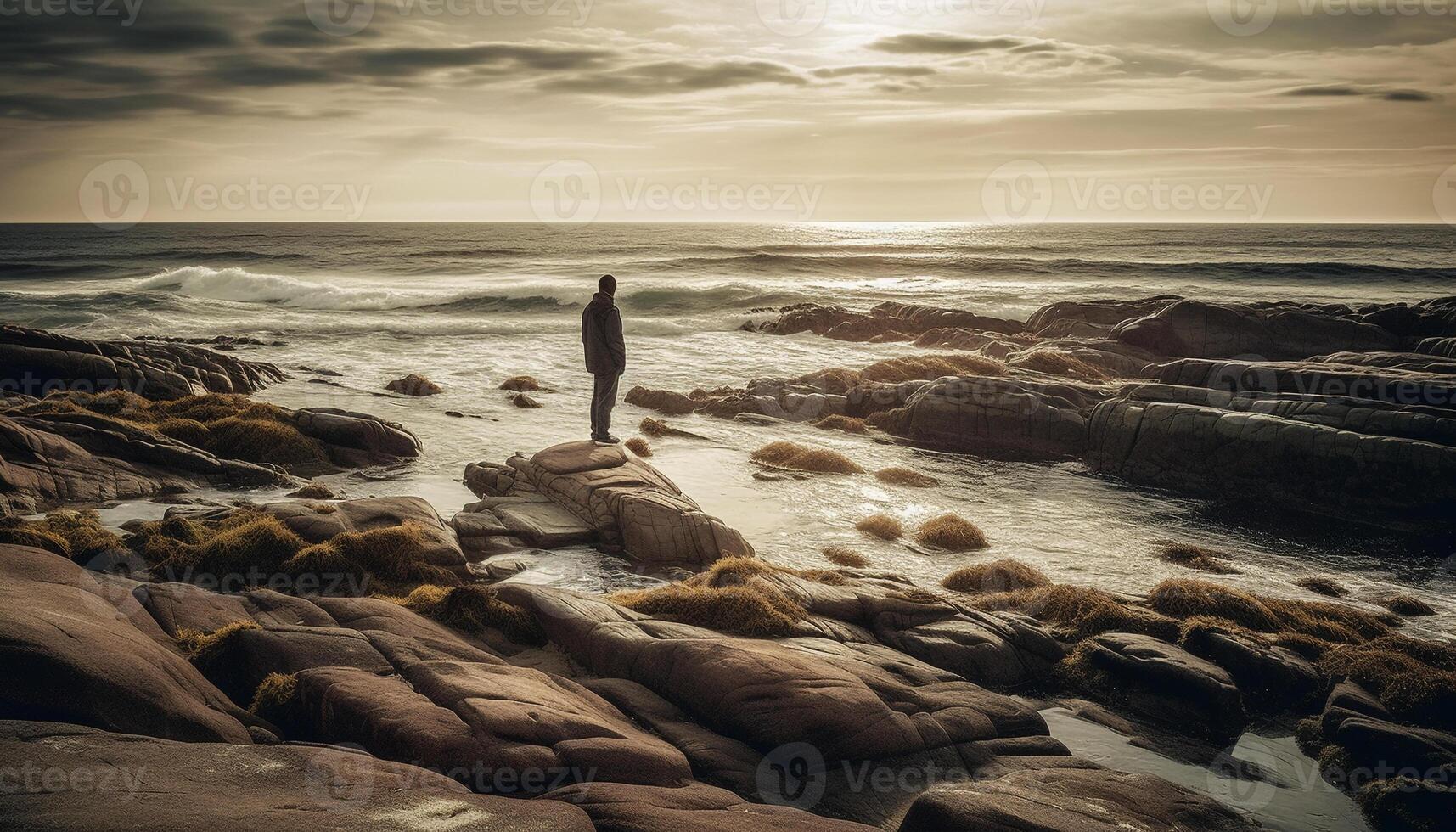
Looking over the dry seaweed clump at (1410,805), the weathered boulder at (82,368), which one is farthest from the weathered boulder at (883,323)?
the dry seaweed clump at (1410,805)

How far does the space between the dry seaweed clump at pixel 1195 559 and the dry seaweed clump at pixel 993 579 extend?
12.1 feet

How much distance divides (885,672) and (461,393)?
25.0 m

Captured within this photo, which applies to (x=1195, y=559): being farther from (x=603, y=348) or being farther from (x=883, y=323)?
(x=883, y=323)

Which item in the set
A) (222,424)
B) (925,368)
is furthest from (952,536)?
(925,368)

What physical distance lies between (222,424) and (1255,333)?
4046cm

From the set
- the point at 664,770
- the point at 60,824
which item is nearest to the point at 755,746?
the point at 664,770

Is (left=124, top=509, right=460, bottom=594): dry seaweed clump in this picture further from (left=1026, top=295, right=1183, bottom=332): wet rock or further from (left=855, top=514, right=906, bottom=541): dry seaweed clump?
(left=1026, top=295, right=1183, bottom=332): wet rock

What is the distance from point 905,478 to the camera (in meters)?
22.4

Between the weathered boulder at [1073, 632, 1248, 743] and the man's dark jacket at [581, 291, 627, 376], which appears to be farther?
the man's dark jacket at [581, 291, 627, 376]

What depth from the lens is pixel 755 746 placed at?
8.50 metres

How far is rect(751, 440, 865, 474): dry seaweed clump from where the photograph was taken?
22.9m

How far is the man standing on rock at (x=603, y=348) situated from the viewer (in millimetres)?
18234

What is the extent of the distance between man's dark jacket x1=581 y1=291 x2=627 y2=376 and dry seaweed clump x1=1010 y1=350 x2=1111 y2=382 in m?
23.2

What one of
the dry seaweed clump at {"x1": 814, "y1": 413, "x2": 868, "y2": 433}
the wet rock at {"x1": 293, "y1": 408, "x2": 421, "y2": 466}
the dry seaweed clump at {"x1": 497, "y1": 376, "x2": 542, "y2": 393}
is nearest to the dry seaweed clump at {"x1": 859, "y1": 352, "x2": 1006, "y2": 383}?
the dry seaweed clump at {"x1": 814, "y1": 413, "x2": 868, "y2": 433}
